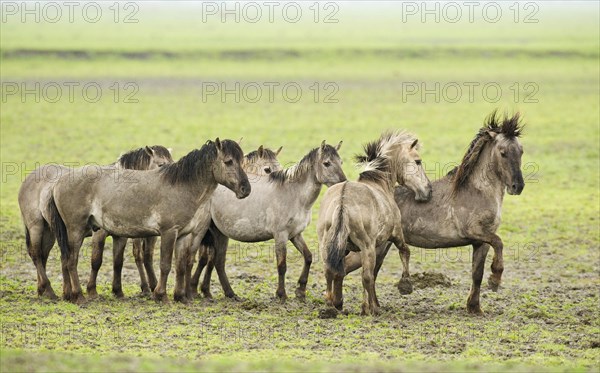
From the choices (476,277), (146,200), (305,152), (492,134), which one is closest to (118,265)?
(146,200)

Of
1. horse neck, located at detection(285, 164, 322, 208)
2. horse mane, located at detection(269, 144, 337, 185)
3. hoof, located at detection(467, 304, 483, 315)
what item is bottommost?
hoof, located at detection(467, 304, 483, 315)

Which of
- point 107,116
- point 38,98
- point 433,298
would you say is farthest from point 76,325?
point 38,98

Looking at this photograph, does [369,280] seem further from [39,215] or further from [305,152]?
[305,152]

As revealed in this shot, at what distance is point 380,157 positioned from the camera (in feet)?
39.0

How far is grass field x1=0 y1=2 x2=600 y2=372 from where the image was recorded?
9.38 meters

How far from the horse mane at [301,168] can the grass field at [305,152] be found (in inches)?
61.9

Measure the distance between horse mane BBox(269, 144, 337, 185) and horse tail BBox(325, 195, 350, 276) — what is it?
4.91ft

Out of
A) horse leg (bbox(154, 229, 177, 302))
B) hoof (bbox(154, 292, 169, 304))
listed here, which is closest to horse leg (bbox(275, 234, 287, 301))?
horse leg (bbox(154, 229, 177, 302))

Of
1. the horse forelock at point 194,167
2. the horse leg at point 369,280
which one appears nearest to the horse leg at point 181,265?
the horse forelock at point 194,167

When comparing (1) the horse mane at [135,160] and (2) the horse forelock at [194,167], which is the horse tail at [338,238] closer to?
(2) the horse forelock at [194,167]

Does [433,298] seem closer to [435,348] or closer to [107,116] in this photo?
[435,348]

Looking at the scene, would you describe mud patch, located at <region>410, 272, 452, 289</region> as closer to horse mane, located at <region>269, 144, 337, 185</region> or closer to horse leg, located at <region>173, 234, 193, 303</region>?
horse mane, located at <region>269, 144, 337, 185</region>

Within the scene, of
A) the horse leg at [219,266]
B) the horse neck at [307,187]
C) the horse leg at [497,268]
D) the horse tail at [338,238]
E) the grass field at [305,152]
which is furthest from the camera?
the horse leg at [219,266]

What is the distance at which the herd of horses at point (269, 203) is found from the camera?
38.1ft
